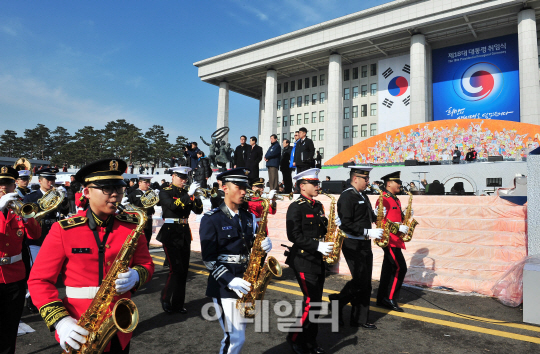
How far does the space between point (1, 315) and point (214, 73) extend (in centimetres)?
6548

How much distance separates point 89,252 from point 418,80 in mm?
47845

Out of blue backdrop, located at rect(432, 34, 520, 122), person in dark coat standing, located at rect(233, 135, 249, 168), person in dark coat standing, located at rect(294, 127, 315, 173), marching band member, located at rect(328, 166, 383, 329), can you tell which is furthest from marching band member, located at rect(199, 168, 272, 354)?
blue backdrop, located at rect(432, 34, 520, 122)

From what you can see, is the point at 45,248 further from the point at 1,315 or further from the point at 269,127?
the point at 269,127

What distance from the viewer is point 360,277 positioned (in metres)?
5.34

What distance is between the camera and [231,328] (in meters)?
3.38

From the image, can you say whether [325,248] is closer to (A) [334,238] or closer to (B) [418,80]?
(A) [334,238]

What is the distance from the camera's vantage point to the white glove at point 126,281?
238cm

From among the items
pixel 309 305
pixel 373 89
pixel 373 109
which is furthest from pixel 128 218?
pixel 373 89

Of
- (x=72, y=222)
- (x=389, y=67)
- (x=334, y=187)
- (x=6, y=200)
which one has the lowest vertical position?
(x=72, y=222)

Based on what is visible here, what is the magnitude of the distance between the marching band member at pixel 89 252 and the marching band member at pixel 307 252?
2418mm

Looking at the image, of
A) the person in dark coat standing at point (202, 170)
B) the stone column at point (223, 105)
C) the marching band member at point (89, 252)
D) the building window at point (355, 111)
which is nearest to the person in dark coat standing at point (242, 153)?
the person in dark coat standing at point (202, 170)

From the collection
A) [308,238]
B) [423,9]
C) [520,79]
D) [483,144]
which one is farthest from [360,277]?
[423,9]

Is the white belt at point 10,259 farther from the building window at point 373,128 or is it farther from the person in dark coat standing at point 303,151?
the building window at point 373,128

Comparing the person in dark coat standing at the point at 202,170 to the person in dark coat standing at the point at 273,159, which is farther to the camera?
the person in dark coat standing at the point at 202,170
